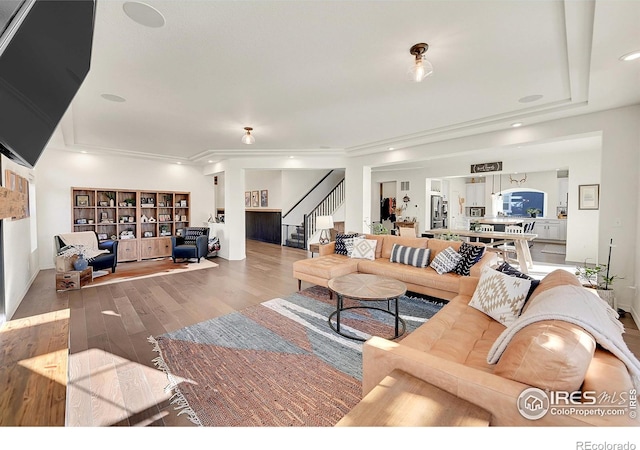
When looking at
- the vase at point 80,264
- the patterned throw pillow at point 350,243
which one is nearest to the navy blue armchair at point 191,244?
the vase at point 80,264

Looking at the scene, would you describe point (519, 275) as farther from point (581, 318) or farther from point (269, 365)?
point (269, 365)

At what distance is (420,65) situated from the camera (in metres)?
2.23

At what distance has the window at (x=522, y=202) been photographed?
10.2 metres

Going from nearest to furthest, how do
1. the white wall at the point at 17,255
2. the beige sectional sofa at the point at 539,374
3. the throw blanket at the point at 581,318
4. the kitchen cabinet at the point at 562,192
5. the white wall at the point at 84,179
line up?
the beige sectional sofa at the point at 539,374 → the throw blanket at the point at 581,318 → the white wall at the point at 17,255 → the white wall at the point at 84,179 → the kitchen cabinet at the point at 562,192

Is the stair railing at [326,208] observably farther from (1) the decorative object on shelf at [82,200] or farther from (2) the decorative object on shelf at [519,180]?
(2) the decorative object on shelf at [519,180]

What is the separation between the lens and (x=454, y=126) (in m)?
4.48

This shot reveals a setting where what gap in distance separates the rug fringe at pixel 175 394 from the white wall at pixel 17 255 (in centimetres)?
208

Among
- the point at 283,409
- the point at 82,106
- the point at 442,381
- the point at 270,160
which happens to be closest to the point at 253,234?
the point at 270,160

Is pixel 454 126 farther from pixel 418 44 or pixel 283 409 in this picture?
pixel 283 409

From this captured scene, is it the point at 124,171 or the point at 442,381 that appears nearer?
the point at 442,381

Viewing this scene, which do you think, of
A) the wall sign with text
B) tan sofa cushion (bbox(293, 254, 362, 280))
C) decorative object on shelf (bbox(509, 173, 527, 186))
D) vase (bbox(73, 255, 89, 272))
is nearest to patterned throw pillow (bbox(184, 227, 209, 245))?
vase (bbox(73, 255, 89, 272))

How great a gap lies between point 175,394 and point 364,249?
325 cm
